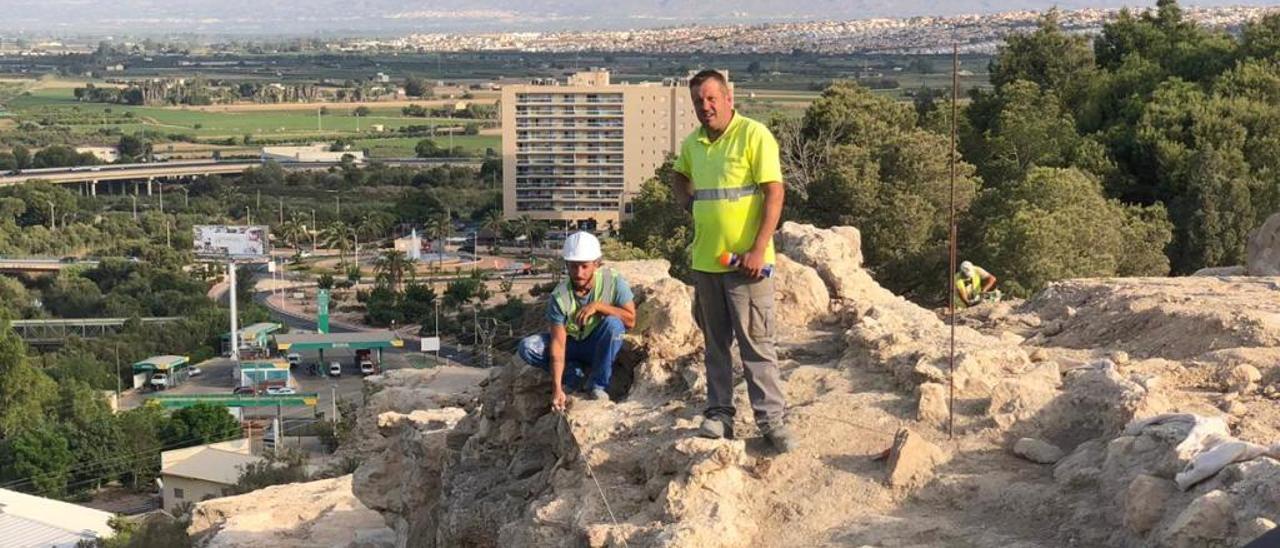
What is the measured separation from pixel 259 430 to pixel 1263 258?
28.8 m

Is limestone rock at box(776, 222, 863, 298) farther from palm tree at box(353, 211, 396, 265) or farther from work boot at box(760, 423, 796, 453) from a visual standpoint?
palm tree at box(353, 211, 396, 265)

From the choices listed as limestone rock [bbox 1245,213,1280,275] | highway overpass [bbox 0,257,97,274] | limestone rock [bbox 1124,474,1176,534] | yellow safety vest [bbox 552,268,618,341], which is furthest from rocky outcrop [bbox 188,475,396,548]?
highway overpass [bbox 0,257,97,274]

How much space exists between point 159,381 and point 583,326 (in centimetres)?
4482

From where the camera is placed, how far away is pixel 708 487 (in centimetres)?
745

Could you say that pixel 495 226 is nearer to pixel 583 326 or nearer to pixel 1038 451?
pixel 583 326

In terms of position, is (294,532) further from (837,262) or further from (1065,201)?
(1065,201)

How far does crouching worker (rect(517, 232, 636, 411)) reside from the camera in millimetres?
8570

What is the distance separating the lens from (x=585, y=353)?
9.00 meters

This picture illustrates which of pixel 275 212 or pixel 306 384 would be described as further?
pixel 275 212

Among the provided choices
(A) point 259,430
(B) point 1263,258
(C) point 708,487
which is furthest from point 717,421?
(A) point 259,430

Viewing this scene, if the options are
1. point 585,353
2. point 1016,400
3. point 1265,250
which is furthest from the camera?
point 1265,250

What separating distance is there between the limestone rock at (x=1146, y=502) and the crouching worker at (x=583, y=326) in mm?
3060

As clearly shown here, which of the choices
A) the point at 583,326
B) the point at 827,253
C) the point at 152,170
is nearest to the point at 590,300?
the point at 583,326

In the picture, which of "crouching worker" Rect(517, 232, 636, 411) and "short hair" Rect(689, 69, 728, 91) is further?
"crouching worker" Rect(517, 232, 636, 411)
